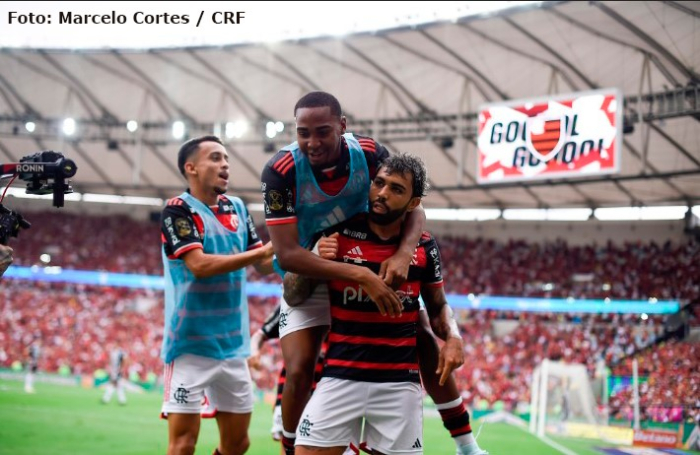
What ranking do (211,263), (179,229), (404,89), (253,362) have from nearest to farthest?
(211,263)
(179,229)
(253,362)
(404,89)

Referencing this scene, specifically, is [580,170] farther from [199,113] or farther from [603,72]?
[199,113]

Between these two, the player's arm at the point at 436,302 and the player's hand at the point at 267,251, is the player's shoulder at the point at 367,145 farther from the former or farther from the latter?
the player's hand at the point at 267,251

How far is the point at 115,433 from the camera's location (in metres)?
10.4

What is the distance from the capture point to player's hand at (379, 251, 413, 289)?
134 inches

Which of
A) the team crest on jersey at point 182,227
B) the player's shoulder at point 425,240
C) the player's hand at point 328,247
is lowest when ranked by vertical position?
the player's hand at point 328,247

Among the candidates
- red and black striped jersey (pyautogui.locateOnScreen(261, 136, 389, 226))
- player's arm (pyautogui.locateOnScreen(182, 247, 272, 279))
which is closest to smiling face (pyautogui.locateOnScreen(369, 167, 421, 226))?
red and black striped jersey (pyautogui.locateOnScreen(261, 136, 389, 226))

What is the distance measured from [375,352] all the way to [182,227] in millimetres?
1695

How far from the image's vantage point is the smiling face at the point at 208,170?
491cm

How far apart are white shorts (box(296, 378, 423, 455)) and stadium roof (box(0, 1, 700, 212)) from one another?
13.5 metres

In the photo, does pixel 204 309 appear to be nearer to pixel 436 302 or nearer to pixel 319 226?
pixel 319 226

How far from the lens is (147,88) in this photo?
89.3 feet

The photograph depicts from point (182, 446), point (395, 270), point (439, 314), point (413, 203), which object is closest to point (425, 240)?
point (413, 203)

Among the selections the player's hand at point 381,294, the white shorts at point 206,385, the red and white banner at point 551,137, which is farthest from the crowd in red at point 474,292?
the player's hand at point 381,294

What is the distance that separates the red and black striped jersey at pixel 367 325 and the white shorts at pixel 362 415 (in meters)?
0.05
